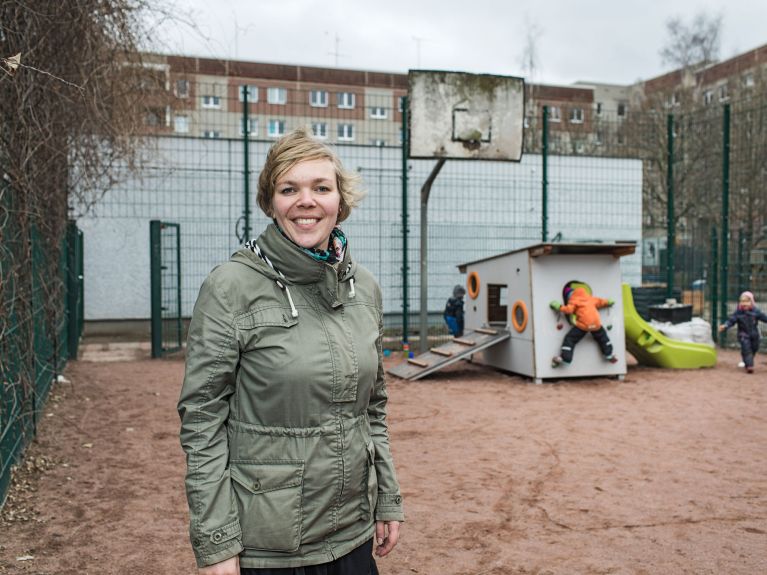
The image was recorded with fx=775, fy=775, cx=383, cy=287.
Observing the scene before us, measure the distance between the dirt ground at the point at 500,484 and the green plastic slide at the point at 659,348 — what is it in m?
1.50

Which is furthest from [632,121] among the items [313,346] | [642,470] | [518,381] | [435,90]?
[313,346]

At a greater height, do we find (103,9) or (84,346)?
(103,9)

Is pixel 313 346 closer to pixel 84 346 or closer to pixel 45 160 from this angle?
pixel 45 160

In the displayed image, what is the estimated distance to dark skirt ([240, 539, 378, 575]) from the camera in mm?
1865

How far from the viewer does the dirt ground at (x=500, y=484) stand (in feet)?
12.3

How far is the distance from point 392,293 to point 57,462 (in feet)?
27.7

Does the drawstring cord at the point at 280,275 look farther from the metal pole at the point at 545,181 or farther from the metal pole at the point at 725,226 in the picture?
the metal pole at the point at 725,226

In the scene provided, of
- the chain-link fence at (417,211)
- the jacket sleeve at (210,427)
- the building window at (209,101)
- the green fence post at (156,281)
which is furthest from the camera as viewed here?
the chain-link fence at (417,211)

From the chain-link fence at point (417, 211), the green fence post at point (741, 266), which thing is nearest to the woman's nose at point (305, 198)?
the chain-link fence at point (417, 211)

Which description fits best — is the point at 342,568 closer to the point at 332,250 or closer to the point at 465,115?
the point at 332,250

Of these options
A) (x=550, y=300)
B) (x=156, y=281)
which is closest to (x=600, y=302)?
(x=550, y=300)

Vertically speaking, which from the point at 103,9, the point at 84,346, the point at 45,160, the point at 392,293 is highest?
the point at 103,9

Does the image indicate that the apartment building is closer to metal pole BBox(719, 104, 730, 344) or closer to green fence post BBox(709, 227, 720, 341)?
metal pole BBox(719, 104, 730, 344)

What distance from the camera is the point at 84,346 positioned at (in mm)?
12742
